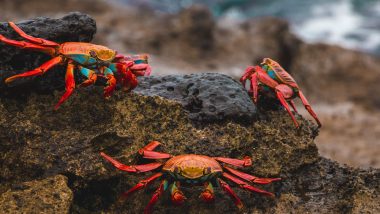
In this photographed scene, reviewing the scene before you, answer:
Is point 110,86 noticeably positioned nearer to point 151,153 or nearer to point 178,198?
point 151,153

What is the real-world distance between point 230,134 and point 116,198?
107cm

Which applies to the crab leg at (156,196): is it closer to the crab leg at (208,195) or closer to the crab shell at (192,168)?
the crab shell at (192,168)

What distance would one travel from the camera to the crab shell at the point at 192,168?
14.4ft

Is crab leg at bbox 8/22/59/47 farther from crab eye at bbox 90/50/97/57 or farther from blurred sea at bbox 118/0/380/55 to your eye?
blurred sea at bbox 118/0/380/55

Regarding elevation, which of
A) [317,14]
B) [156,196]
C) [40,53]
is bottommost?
[156,196]

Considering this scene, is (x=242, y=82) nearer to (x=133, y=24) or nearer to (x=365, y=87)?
(x=365, y=87)

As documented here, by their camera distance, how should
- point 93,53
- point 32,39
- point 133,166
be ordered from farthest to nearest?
point 93,53 → point 32,39 → point 133,166

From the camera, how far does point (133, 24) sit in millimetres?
17547

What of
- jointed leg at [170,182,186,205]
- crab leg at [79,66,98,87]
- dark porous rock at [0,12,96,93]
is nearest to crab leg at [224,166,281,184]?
jointed leg at [170,182,186,205]

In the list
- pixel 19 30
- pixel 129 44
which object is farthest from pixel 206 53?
pixel 19 30

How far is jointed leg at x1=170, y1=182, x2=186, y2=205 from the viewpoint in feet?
14.5

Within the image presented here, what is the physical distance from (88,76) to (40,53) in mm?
485

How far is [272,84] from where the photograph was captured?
17.7 ft

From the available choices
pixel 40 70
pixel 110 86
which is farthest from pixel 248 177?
pixel 40 70
